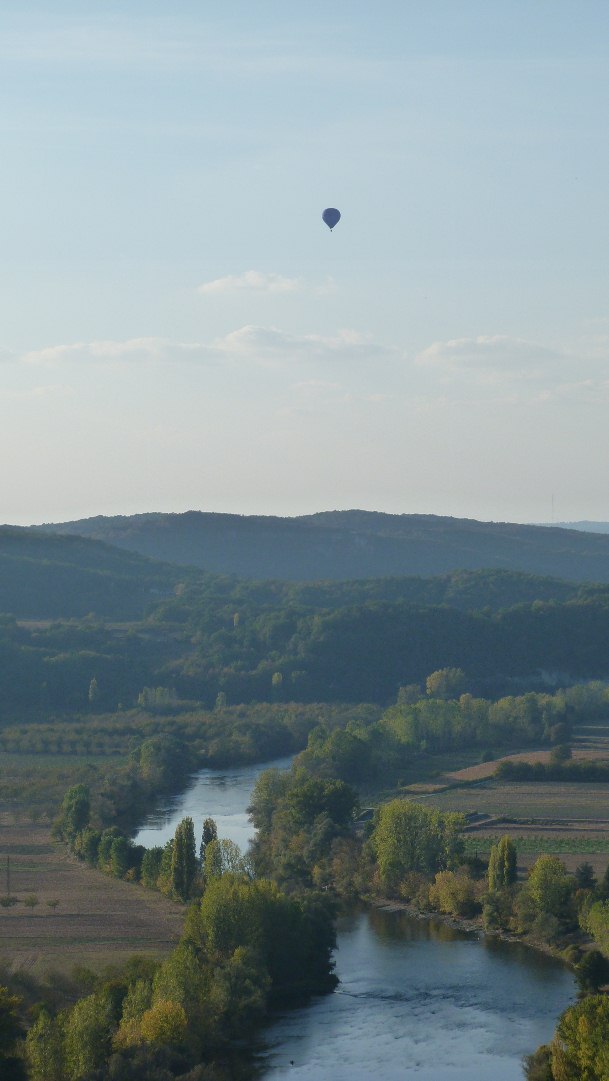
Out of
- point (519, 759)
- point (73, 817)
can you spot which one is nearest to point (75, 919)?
point (73, 817)

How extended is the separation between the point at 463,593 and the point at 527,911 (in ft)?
363

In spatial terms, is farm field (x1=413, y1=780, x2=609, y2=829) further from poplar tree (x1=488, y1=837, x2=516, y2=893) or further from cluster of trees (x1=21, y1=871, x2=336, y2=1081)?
cluster of trees (x1=21, y1=871, x2=336, y2=1081)

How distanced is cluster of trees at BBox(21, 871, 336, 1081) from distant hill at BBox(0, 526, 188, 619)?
96122 millimetres

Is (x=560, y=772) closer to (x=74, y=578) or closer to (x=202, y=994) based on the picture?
(x=202, y=994)

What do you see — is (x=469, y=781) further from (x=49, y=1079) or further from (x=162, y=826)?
(x=49, y=1079)

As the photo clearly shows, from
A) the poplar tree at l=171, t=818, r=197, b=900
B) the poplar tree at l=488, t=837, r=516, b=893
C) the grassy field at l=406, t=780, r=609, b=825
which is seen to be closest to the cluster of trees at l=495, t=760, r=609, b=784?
the grassy field at l=406, t=780, r=609, b=825

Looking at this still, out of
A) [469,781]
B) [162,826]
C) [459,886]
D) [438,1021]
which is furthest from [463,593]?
[438,1021]

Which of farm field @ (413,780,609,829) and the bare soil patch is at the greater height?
the bare soil patch

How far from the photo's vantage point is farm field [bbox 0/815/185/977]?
139 ft

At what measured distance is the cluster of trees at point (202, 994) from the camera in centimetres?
3244

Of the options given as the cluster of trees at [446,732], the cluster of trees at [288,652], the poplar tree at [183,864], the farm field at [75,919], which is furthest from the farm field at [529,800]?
the cluster of trees at [288,652]

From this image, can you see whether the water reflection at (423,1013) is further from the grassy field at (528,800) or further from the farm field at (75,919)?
the grassy field at (528,800)

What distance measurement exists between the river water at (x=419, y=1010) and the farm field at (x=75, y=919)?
5.82 m

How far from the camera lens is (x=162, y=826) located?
214 ft
